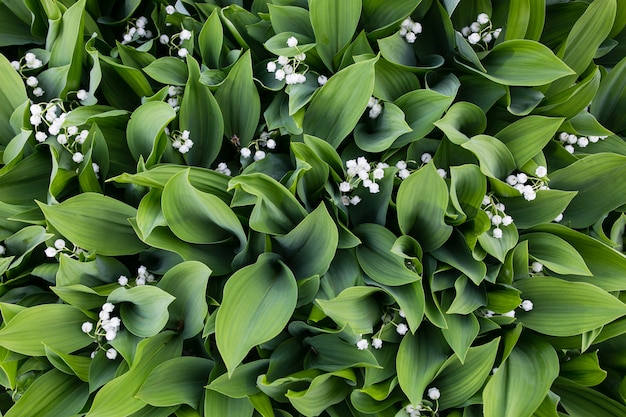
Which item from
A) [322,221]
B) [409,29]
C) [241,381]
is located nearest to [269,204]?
[322,221]

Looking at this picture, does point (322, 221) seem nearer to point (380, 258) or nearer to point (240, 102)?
point (380, 258)

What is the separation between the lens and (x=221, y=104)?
1.06 meters

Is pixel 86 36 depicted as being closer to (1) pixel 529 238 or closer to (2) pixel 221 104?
(2) pixel 221 104

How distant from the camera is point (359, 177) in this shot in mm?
947

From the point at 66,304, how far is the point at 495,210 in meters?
0.76

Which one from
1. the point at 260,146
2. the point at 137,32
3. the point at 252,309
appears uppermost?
the point at 137,32

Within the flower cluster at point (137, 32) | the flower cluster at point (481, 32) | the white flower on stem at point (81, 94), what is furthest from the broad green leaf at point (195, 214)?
the flower cluster at point (481, 32)

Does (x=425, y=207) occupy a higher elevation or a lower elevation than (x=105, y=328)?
higher


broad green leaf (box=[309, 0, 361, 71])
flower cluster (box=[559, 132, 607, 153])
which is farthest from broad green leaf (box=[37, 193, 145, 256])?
flower cluster (box=[559, 132, 607, 153])

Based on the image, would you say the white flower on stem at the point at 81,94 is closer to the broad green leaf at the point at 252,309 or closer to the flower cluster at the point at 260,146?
the flower cluster at the point at 260,146

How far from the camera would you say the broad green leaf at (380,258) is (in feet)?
3.03

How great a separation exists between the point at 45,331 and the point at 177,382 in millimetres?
239

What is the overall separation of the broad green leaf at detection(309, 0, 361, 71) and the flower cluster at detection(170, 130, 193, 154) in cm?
29

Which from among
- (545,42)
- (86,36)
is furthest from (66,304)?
(545,42)
